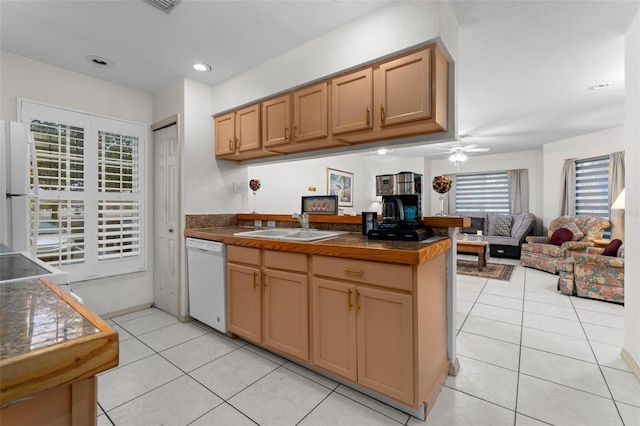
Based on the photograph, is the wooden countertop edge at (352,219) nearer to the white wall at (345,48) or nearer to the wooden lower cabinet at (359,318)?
the wooden lower cabinet at (359,318)

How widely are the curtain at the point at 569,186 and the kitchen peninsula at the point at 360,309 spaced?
5.45 meters

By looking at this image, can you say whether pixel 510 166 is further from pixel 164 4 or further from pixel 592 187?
pixel 164 4

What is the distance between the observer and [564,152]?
5.74m

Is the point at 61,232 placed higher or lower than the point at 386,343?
higher

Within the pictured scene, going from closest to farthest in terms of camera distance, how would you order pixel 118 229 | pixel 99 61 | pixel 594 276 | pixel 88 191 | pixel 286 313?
pixel 286 313 → pixel 99 61 → pixel 88 191 → pixel 118 229 → pixel 594 276

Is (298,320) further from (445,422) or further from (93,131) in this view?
(93,131)

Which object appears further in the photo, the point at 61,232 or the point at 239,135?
the point at 239,135

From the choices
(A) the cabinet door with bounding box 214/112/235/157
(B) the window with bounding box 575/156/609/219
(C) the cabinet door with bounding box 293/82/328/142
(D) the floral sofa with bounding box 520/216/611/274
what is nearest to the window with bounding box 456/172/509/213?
(B) the window with bounding box 575/156/609/219

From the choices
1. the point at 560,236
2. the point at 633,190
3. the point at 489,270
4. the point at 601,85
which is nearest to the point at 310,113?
the point at 633,190

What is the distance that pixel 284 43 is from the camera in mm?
2408

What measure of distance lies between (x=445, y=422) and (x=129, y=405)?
1.85m

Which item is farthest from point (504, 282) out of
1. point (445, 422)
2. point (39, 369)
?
point (39, 369)

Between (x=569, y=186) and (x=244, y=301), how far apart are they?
6602 mm

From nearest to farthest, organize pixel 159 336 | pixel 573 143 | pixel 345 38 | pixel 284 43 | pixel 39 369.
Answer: pixel 39 369 < pixel 345 38 < pixel 284 43 < pixel 159 336 < pixel 573 143
